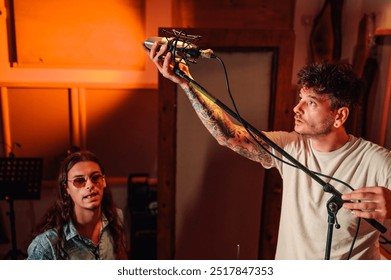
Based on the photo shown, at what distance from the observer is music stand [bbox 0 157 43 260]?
158 cm

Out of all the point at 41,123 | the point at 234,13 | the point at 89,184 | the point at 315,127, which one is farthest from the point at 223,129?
the point at 41,123

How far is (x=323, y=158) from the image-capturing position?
1037 millimetres

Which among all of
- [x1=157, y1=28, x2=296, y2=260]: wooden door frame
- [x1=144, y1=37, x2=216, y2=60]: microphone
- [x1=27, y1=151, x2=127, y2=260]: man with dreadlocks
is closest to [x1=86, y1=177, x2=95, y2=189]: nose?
[x1=27, y1=151, x2=127, y2=260]: man with dreadlocks

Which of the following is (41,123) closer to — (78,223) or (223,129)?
(78,223)

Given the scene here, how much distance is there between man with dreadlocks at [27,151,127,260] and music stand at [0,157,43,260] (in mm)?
506

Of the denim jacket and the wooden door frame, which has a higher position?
the wooden door frame

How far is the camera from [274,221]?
158 cm

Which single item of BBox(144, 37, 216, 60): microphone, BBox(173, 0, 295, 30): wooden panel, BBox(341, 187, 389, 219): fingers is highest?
BBox(173, 0, 295, 30): wooden panel

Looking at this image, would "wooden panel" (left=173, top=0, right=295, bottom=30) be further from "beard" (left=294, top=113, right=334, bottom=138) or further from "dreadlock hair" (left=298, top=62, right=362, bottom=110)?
"beard" (left=294, top=113, right=334, bottom=138)

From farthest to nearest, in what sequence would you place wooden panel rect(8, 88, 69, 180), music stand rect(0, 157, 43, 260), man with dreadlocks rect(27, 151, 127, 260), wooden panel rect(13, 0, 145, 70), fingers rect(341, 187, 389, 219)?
wooden panel rect(8, 88, 69, 180) → wooden panel rect(13, 0, 145, 70) → music stand rect(0, 157, 43, 260) → man with dreadlocks rect(27, 151, 127, 260) → fingers rect(341, 187, 389, 219)

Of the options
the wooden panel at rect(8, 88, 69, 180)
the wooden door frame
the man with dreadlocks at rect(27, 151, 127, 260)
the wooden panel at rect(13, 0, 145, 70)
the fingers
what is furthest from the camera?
the wooden panel at rect(8, 88, 69, 180)

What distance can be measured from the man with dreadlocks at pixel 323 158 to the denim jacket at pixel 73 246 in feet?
1.87

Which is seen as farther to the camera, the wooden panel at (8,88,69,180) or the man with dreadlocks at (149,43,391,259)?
the wooden panel at (8,88,69,180)
